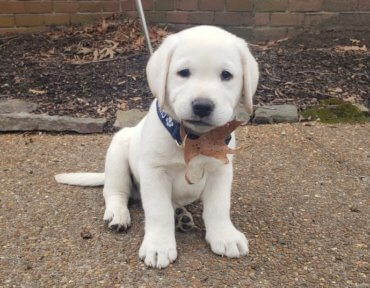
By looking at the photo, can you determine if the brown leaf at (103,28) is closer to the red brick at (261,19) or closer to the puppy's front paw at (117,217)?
the red brick at (261,19)

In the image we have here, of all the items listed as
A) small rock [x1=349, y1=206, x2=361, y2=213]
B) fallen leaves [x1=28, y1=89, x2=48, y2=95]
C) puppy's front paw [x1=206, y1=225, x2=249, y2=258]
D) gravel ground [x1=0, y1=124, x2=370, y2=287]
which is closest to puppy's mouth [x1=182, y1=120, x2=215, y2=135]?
puppy's front paw [x1=206, y1=225, x2=249, y2=258]

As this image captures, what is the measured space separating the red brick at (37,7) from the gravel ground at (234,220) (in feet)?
8.19

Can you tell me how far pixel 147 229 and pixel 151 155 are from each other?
391mm

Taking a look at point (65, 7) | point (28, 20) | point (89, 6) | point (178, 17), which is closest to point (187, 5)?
point (178, 17)

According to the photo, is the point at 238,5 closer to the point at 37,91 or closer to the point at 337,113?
the point at 337,113

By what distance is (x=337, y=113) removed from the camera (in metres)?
5.18

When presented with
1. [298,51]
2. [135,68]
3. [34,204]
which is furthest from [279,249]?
[298,51]

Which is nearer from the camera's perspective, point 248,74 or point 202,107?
point 202,107

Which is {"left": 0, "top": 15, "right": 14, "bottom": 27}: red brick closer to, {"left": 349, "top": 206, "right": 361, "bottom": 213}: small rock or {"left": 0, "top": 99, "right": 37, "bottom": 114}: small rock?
{"left": 0, "top": 99, "right": 37, "bottom": 114}: small rock

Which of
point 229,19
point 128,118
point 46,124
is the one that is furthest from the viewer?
point 229,19

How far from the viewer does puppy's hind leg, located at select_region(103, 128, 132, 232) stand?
3127 mm

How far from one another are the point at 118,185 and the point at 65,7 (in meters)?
3.98

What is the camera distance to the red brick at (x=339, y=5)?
6.57 meters

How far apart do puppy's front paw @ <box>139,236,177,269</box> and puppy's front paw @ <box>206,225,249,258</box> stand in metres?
0.22
